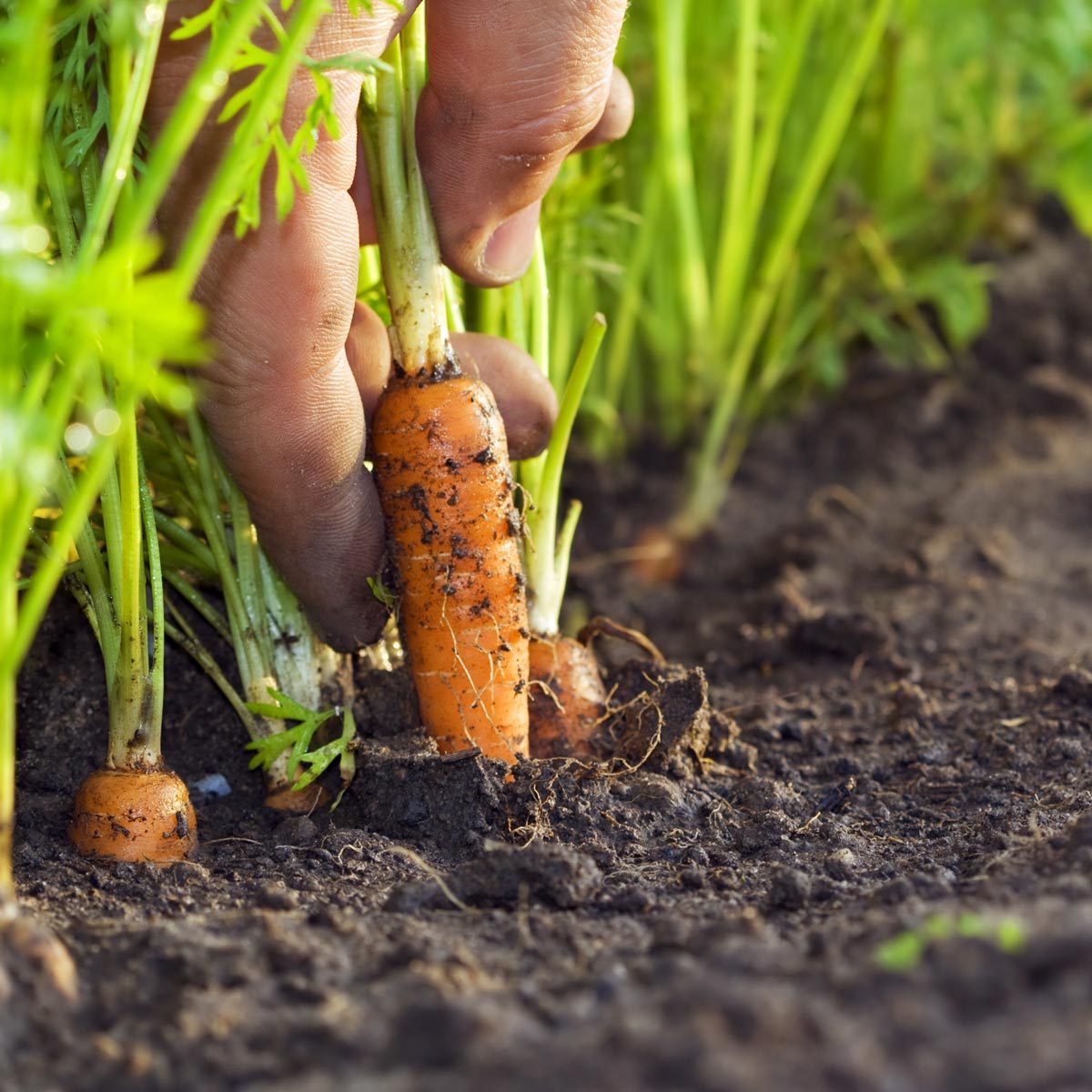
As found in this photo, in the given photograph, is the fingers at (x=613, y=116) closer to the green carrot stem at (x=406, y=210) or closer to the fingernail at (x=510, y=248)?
the fingernail at (x=510, y=248)

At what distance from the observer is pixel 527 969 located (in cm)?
104

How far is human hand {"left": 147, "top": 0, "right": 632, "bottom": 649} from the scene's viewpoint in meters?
1.24

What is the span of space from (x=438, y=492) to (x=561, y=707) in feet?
1.14

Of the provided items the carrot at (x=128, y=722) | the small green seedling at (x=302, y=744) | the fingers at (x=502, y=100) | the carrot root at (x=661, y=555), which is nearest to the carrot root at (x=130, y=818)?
the carrot at (x=128, y=722)

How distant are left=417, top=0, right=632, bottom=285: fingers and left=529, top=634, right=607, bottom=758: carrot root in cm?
55

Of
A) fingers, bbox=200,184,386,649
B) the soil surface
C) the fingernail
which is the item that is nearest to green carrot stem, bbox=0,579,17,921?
the soil surface

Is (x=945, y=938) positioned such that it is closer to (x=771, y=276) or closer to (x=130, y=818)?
(x=130, y=818)

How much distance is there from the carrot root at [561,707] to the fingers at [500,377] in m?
0.28

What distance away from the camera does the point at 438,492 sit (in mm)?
1511

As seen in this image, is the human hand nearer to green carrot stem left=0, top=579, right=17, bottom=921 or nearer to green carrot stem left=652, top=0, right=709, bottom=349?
green carrot stem left=0, top=579, right=17, bottom=921

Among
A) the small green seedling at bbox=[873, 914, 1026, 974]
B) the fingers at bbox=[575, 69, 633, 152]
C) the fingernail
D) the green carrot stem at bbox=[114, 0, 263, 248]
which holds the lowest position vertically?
the small green seedling at bbox=[873, 914, 1026, 974]

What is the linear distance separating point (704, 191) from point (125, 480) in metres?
2.20

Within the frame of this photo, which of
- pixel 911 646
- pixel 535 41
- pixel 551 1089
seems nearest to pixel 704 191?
pixel 911 646

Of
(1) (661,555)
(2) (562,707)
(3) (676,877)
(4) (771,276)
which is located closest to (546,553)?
(2) (562,707)
